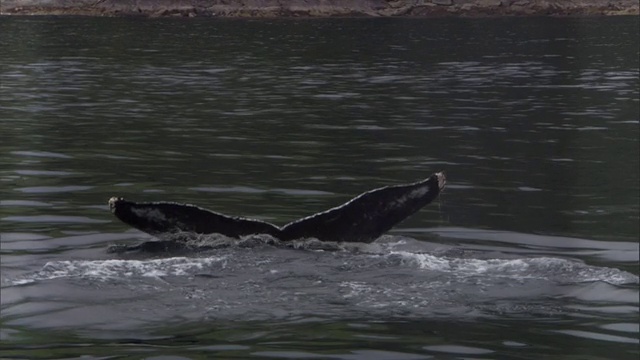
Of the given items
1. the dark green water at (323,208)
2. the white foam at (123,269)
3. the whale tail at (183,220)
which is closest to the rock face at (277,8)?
the dark green water at (323,208)

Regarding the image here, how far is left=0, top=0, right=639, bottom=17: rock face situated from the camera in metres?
113

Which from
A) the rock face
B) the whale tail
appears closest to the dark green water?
the whale tail

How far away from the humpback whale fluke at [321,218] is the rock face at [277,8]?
98.5m

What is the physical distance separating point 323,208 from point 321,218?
452 centimetres

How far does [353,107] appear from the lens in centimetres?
3422

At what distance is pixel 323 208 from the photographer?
18328 millimetres

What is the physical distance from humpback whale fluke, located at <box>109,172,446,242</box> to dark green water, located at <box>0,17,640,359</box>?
181 millimetres

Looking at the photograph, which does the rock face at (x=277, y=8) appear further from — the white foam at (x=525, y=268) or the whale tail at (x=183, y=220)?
the white foam at (x=525, y=268)

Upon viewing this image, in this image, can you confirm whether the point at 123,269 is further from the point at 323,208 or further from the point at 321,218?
the point at 323,208

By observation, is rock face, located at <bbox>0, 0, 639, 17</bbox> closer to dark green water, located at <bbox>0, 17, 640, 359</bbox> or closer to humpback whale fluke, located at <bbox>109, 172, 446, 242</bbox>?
dark green water, located at <bbox>0, 17, 640, 359</bbox>

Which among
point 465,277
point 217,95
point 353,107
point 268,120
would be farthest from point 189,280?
point 217,95

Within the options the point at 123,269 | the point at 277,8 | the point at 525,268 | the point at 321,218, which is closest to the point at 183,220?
the point at 123,269

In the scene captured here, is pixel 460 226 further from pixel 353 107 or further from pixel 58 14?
pixel 58 14

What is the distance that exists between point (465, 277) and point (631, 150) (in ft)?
39.7
